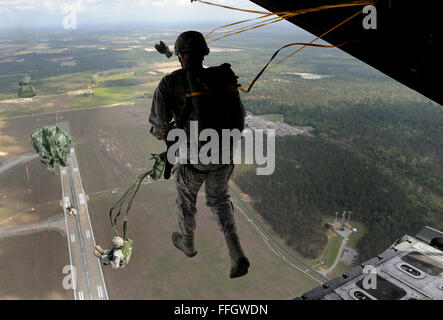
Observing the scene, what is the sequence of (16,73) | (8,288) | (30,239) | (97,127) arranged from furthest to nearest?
1. (16,73)
2. (97,127)
3. (30,239)
4. (8,288)

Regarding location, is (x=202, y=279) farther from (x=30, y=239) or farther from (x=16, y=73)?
(x=16, y=73)

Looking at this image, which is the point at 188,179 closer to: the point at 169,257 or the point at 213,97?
the point at 213,97

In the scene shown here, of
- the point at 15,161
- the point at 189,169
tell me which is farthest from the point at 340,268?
the point at 15,161

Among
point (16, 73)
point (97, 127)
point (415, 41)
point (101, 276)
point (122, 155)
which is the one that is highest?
point (16, 73)

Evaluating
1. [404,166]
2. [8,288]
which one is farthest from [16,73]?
[404,166]

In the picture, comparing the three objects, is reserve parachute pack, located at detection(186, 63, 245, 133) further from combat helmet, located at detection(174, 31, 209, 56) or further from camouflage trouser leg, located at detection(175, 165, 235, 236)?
camouflage trouser leg, located at detection(175, 165, 235, 236)

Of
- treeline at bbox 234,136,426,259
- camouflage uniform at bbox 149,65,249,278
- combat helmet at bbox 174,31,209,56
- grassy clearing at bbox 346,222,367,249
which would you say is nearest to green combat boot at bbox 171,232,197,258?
camouflage uniform at bbox 149,65,249,278

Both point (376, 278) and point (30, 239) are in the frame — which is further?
point (30, 239)
